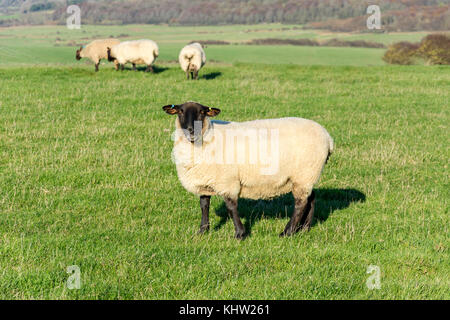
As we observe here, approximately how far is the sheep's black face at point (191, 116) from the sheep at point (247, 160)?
2 cm

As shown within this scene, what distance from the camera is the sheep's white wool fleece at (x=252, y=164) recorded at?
6.95 metres

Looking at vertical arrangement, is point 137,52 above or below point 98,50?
below

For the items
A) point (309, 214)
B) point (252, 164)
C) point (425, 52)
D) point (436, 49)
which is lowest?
point (309, 214)

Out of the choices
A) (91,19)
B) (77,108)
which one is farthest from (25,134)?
(91,19)

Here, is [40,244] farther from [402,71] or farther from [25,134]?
[402,71]

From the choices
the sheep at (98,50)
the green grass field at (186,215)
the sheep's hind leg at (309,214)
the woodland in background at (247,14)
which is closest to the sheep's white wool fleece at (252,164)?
the sheep's hind leg at (309,214)

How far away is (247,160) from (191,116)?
1092 mm

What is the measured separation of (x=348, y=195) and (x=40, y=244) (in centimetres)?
548

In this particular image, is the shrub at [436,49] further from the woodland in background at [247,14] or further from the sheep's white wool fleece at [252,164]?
the woodland in background at [247,14]

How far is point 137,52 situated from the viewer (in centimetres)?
2683

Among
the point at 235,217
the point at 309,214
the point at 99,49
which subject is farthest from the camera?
the point at 99,49

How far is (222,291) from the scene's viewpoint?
5.43 meters

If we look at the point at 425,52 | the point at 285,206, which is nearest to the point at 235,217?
the point at 285,206

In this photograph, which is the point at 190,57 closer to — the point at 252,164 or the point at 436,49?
the point at 252,164
